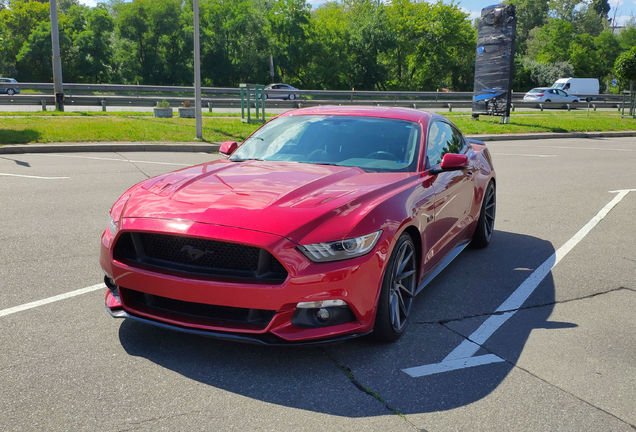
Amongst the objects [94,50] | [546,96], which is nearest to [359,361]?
[546,96]

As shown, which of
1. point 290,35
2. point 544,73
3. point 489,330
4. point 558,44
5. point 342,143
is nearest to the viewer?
point 489,330

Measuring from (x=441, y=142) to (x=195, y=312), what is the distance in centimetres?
294

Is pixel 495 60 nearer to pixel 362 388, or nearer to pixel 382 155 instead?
pixel 382 155

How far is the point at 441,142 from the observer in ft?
17.8

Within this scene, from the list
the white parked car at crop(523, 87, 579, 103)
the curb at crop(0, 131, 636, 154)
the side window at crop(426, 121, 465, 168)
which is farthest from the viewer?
the white parked car at crop(523, 87, 579, 103)

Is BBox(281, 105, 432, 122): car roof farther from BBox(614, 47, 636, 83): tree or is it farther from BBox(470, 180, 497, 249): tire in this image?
BBox(614, 47, 636, 83): tree

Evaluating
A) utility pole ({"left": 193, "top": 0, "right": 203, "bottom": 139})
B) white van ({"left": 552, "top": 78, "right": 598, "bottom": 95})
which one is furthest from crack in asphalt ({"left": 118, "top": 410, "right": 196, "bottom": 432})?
white van ({"left": 552, "top": 78, "right": 598, "bottom": 95})

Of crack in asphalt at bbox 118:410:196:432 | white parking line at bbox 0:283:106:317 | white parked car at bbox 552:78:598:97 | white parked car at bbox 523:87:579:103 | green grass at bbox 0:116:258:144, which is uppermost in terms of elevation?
white parked car at bbox 552:78:598:97

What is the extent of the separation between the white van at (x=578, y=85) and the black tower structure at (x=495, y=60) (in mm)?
35428

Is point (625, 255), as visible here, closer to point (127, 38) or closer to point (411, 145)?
point (411, 145)

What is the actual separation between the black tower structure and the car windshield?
20199 millimetres

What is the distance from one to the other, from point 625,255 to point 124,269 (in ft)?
17.5

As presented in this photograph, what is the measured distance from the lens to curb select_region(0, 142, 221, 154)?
1392cm

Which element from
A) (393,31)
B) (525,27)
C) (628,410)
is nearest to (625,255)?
(628,410)
